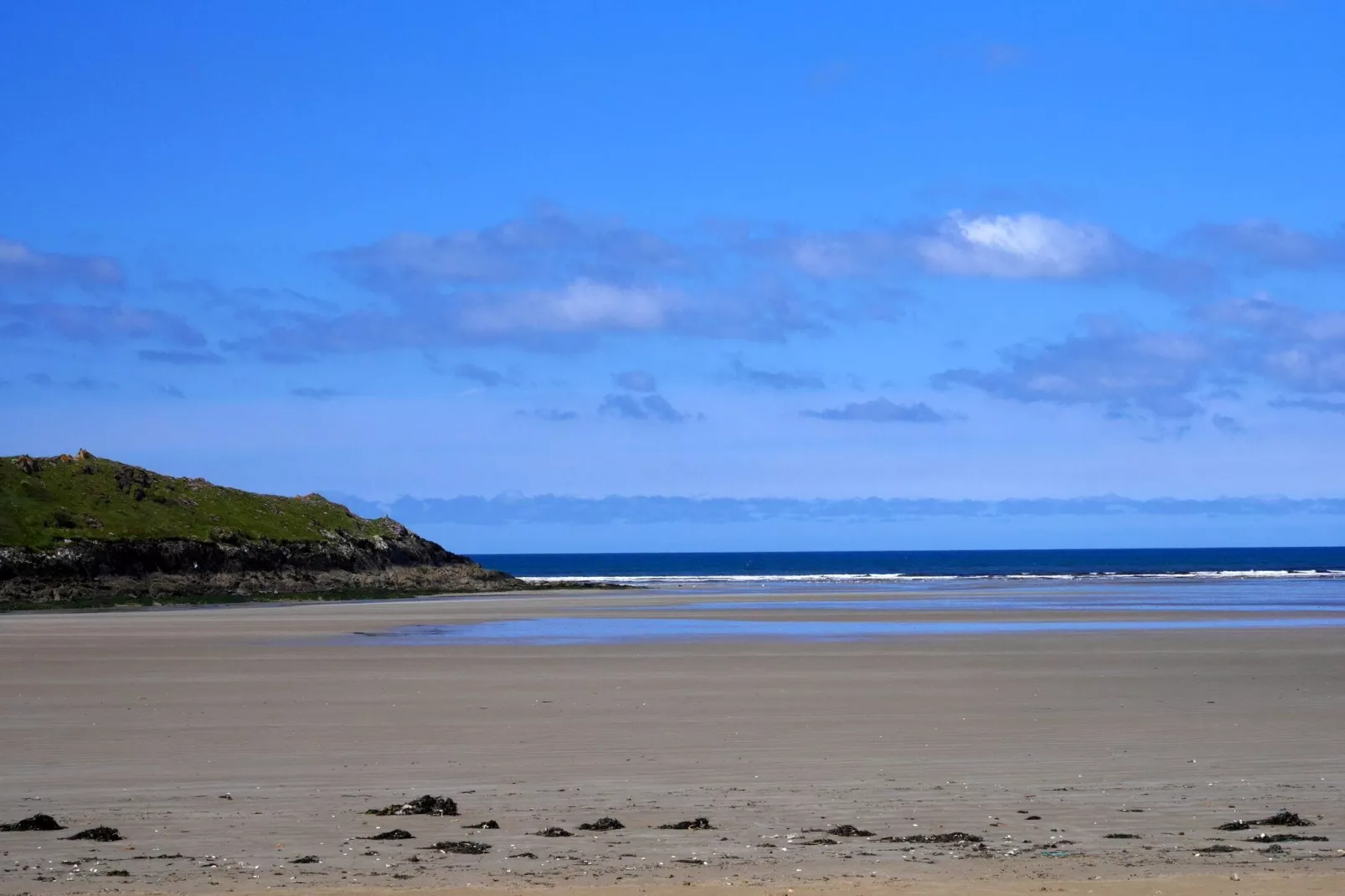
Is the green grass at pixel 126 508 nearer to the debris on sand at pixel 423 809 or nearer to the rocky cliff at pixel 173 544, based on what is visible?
the rocky cliff at pixel 173 544

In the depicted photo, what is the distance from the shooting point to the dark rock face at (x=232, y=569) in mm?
61125

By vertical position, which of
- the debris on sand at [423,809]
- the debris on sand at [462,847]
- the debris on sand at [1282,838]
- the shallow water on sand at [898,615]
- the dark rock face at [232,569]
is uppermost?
the dark rock face at [232,569]

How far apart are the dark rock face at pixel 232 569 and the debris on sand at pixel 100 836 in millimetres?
51819

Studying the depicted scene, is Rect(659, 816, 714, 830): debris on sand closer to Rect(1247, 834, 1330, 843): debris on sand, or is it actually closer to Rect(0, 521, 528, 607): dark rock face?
Rect(1247, 834, 1330, 843): debris on sand

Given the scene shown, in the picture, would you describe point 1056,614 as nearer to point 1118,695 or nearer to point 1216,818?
point 1118,695

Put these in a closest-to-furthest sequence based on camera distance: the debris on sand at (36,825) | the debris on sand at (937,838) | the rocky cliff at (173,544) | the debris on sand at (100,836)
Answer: the debris on sand at (937,838) < the debris on sand at (100,836) < the debris on sand at (36,825) < the rocky cliff at (173,544)

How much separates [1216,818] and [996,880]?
301cm

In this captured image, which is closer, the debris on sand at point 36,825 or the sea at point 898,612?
the debris on sand at point 36,825

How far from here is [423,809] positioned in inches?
438

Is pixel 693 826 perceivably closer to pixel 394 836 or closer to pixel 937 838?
pixel 937 838

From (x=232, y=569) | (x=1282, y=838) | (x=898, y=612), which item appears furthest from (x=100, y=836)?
(x=232, y=569)

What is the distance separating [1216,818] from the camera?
35.1ft

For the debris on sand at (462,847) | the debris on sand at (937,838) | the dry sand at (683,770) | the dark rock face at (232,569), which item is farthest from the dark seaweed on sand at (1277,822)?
the dark rock face at (232,569)

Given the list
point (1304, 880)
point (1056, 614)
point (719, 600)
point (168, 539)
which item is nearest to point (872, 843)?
point (1304, 880)
